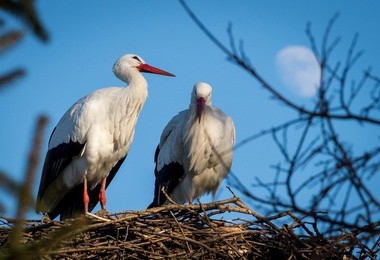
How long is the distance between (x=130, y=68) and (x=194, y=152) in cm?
126

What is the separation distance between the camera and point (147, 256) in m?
5.36

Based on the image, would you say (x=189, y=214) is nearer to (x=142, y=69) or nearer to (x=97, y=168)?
(x=97, y=168)

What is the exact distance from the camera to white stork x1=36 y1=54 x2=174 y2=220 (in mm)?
7449

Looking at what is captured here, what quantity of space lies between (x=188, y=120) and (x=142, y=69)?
1014mm

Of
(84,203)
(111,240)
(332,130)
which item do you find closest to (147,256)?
(111,240)

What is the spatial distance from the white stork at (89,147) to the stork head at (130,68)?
0.05 feet

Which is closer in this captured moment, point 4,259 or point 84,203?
point 4,259

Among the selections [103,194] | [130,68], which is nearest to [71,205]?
[103,194]

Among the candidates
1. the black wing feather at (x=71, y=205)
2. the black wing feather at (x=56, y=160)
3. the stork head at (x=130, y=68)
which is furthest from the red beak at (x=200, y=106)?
the black wing feather at (x=56, y=160)

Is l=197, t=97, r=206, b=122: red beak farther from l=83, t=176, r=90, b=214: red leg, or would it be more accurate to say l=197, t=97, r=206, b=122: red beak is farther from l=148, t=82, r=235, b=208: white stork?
l=83, t=176, r=90, b=214: red leg

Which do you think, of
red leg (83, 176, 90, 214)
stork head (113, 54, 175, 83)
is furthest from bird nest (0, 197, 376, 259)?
stork head (113, 54, 175, 83)

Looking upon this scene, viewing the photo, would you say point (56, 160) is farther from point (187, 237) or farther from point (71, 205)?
point (187, 237)

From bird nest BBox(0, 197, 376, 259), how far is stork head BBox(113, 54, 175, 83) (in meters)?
2.54

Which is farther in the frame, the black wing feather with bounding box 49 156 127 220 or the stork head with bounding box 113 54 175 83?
the stork head with bounding box 113 54 175 83
